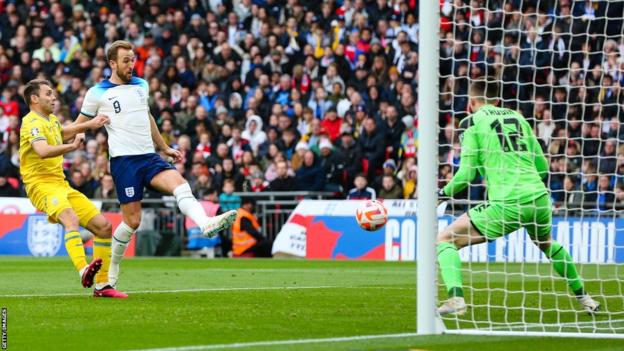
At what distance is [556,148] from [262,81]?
1019 cm

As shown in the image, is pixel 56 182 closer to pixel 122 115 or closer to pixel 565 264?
pixel 122 115

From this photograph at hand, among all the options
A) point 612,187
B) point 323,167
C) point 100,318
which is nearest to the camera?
point 100,318

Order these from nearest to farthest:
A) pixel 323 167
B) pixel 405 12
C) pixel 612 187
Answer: pixel 612 187, pixel 323 167, pixel 405 12

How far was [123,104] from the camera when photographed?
1131cm

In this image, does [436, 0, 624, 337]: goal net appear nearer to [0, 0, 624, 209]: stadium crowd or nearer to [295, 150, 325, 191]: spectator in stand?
[0, 0, 624, 209]: stadium crowd

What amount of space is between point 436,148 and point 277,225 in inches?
599

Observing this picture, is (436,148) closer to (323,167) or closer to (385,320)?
(385,320)

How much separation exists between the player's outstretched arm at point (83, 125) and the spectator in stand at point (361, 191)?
10773 mm

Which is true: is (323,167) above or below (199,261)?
above

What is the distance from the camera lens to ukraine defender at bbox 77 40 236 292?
11172mm

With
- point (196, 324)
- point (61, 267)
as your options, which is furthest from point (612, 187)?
point (196, 324)

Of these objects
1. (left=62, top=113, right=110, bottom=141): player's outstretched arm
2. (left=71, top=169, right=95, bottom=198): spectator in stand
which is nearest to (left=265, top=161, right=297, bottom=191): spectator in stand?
(left=71, top=169, right=95, bottom=198): spectator in stand

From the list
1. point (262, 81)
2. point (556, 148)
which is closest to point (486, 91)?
point (556, 148)

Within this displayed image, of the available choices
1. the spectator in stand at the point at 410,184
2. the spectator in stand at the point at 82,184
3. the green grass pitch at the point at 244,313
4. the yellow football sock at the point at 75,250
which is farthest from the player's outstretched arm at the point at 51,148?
the spectator in stand at the point at 82,184
